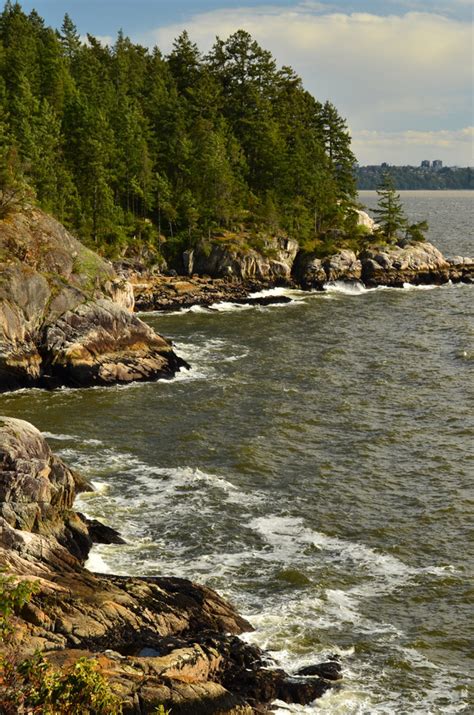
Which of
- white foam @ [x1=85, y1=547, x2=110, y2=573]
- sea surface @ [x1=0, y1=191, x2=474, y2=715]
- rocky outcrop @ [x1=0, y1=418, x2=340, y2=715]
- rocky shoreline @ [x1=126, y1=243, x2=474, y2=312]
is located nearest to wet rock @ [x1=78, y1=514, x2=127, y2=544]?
sea surface @ [x1=0, y1=191, x2=474, y2=715]

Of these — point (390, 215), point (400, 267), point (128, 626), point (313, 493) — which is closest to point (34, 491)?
point (128, 626)

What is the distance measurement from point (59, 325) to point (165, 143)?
53.8m

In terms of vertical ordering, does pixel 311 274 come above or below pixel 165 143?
below

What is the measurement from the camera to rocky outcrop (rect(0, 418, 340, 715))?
16.8 meters

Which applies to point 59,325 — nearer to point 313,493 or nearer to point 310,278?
point 313,493

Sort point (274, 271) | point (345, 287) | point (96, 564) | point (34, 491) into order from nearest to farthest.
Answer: point (34, 491), point (96, 564), point (274, 271), point (345, 287)

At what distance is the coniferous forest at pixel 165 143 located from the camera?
254 ft

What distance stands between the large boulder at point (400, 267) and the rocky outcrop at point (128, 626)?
72.4m

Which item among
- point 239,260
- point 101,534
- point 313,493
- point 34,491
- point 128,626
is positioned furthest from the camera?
point 239,260

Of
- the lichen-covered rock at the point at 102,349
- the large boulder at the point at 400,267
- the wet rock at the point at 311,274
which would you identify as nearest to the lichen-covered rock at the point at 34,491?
the lichen-covered rock at the point at 102,349

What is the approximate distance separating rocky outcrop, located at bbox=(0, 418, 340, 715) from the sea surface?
4.03 ft

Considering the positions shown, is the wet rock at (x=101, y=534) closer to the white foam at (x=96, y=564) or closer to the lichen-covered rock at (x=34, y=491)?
the lichen-covered rock at (x=34, y=491)

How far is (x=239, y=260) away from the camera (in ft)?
282

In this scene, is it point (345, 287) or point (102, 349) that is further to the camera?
point (345, 287)
